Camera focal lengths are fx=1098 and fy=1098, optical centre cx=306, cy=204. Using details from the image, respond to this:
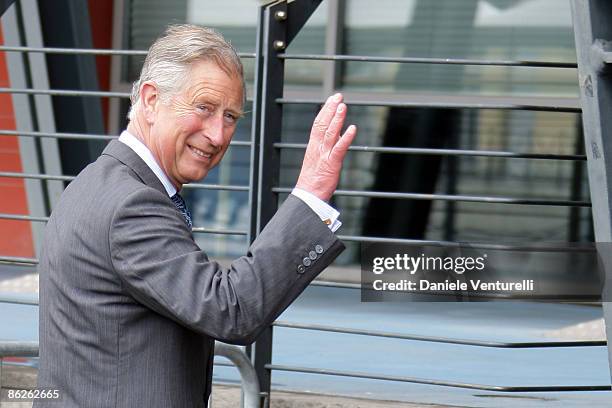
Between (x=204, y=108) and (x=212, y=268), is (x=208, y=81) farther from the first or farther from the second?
(x=212, y=268)

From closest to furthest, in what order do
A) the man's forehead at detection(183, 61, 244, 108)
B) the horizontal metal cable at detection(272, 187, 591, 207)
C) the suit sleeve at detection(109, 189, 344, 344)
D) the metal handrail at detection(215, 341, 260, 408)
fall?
the suit sleeve at detection(109, 189, 344, 344)
the man's forehead at detection(183, 61, 244, 108)
the metal handrail at detection(215, 341, 260, 408)
the horizontal metal cable at detection(272, 187, 591, 207)

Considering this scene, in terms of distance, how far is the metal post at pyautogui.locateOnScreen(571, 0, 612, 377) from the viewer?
3.02m

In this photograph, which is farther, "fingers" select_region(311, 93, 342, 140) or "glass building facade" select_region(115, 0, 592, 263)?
"glass building facade" select_region(115, 0, 592, 263)

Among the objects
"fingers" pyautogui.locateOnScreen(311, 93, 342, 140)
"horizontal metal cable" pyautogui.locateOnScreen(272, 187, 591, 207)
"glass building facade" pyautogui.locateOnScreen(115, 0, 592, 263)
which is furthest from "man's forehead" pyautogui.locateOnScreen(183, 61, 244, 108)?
"glass building facade" pyautogui.locateOnScreen(115, 0, 592, 263)

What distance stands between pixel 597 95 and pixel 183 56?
1.39m

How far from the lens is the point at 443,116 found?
10117 mm

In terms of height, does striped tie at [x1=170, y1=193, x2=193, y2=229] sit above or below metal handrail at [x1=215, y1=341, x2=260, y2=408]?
above

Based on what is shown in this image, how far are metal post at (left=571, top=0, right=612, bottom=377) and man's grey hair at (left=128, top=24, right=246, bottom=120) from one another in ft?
4.24

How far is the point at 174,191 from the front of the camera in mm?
2164

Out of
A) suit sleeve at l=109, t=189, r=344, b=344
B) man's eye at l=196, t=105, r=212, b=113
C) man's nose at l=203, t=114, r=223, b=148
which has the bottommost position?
suit sleeve at l=109, t=189, r=344, b=344

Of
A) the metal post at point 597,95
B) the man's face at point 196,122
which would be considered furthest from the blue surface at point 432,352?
the man's face at point 196,122

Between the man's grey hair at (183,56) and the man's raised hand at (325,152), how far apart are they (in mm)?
234

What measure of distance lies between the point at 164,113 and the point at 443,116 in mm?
8186

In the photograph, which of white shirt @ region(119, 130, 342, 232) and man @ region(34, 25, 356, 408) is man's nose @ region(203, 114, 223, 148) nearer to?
man @ region(34, 25, 356, 408)
